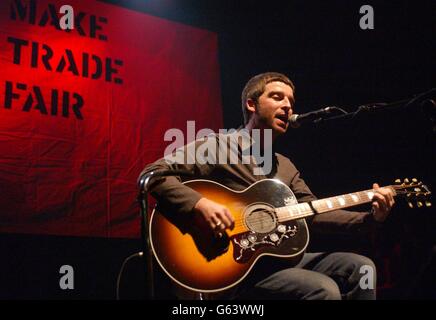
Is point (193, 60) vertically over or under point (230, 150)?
over

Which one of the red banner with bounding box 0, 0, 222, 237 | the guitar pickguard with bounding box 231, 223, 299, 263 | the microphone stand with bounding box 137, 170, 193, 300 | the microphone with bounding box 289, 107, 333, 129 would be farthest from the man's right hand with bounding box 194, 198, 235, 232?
the red banner with bounding box 0, 0, 222, 237

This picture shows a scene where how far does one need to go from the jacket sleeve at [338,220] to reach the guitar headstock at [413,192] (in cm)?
31

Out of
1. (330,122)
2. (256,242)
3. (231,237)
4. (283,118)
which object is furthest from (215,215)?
(330,122)

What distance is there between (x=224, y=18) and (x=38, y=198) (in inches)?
104

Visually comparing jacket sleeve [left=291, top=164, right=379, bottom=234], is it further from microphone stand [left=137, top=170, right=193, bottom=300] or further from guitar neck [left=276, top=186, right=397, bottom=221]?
microphone stand [left=137, top=170, right=193, bottom=300]

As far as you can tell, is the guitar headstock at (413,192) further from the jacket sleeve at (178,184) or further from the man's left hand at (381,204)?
the jacket sleeve at (178,184)

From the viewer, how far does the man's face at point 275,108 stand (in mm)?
2830

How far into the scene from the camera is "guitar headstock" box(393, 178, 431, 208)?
2.71 meters

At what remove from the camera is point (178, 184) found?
2.26 m

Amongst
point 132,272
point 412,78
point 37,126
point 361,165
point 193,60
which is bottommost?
point 132,272
